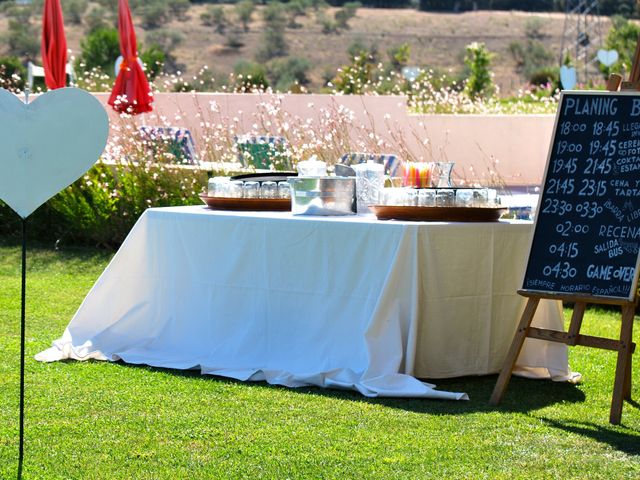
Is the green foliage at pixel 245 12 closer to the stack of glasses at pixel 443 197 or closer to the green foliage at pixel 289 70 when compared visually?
the green foliage at pixel 289 70

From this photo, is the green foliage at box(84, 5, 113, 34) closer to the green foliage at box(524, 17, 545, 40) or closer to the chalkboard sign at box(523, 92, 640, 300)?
the green foliage at box(524, 17, 545, 40)

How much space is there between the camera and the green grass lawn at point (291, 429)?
11.6ft

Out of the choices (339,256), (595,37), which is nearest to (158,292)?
(339,256)

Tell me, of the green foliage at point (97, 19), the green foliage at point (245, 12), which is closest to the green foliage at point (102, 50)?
the green foliage at point (97, 19)

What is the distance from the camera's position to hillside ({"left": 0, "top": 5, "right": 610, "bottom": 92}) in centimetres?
4456

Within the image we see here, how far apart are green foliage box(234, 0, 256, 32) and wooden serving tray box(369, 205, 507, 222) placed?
4454 cm

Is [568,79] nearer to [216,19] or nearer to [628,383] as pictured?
[628,383]

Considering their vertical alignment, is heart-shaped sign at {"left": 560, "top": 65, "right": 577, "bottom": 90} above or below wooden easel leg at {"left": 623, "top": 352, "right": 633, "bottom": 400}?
above

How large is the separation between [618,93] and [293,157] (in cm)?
433

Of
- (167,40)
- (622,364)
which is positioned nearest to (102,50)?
(167,40)

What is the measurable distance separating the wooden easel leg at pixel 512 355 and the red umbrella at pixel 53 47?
654 centimetres

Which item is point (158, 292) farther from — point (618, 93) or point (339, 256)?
point (618, 93)

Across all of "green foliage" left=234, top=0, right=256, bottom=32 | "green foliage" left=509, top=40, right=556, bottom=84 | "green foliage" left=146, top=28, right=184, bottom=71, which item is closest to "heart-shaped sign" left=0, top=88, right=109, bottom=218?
"green foliage" left=146, top=28, right=184, bottom=71

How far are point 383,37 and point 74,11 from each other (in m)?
13.6
